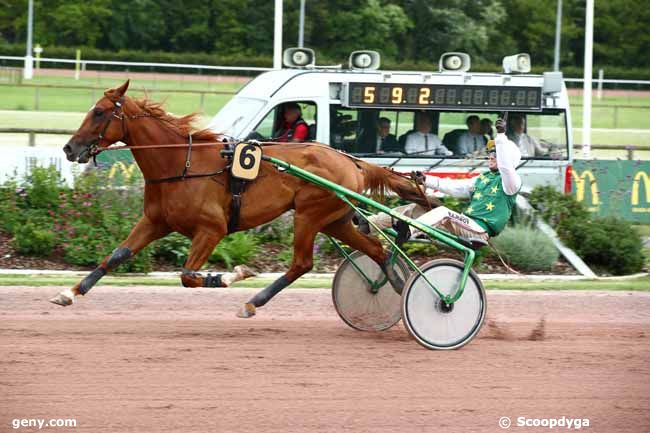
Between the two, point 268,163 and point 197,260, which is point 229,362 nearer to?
point 197,260

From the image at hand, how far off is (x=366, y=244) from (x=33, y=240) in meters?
4.64

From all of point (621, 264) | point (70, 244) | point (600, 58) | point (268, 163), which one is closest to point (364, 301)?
point (268, 163)

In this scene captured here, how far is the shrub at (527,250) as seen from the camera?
11.9 meters

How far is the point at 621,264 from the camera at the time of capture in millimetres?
12227

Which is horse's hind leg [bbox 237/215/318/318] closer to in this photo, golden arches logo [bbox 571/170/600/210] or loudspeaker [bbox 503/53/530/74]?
loudspeaker [bbox 503/53/530/74]

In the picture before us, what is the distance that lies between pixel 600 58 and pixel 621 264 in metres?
39.6

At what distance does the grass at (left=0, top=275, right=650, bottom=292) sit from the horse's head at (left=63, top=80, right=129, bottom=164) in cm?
264

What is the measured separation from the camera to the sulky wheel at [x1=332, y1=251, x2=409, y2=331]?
8.05 meters

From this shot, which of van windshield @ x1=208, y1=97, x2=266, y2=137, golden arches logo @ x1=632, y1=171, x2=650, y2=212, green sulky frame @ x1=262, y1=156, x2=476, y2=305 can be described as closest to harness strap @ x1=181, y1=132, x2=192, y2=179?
green sulky frame @ x1=262, y1=156, x2=476, y2=305

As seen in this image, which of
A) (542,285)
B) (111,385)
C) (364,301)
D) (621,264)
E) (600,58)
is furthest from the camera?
(600,58)

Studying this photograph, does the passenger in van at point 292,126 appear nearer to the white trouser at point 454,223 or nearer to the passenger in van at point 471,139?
the passenger in van at point 471,139

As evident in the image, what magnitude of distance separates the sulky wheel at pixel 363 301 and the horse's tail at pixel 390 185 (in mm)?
534

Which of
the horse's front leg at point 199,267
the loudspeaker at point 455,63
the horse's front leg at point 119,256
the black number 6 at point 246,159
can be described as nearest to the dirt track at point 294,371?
the horse's front leg at point 119,256

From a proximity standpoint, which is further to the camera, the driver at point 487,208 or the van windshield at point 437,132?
the van windshield at point 437,132
